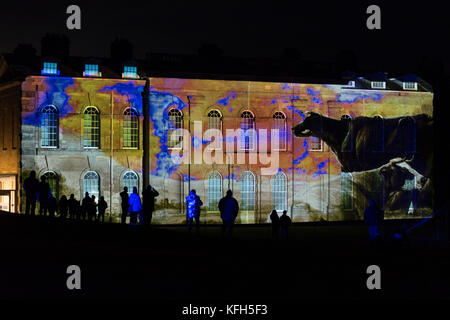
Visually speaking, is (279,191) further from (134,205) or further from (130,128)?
(134,205)

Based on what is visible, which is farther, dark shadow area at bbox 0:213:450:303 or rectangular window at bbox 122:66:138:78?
rectangular window at bbox 122:66:138:78

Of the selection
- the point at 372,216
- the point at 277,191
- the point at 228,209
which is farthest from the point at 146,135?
the point at 372,216

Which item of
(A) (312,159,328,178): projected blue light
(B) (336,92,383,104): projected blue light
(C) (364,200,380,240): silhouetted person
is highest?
(B) (336,92,383,104): projected blue light

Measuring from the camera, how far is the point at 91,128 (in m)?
42.5

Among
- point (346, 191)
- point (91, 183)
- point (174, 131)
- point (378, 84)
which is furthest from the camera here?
point (378, 84)

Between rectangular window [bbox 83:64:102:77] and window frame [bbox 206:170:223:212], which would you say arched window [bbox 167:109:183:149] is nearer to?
window frame [bbox 206:170:223:212]

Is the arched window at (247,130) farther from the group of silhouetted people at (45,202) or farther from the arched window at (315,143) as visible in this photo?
the group of silhouetted people at (45,202)

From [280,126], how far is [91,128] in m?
10.4

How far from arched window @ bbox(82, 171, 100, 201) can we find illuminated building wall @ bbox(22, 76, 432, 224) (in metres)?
0.05

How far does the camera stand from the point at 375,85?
47.8 metres

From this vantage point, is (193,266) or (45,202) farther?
(45,202)

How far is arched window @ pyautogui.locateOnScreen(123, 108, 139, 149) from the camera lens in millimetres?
43062

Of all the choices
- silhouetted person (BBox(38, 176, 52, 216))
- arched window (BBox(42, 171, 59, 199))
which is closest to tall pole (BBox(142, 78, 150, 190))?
arched window (BBox(42, 171, 59, 199))

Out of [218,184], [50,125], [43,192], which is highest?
[50,125]
